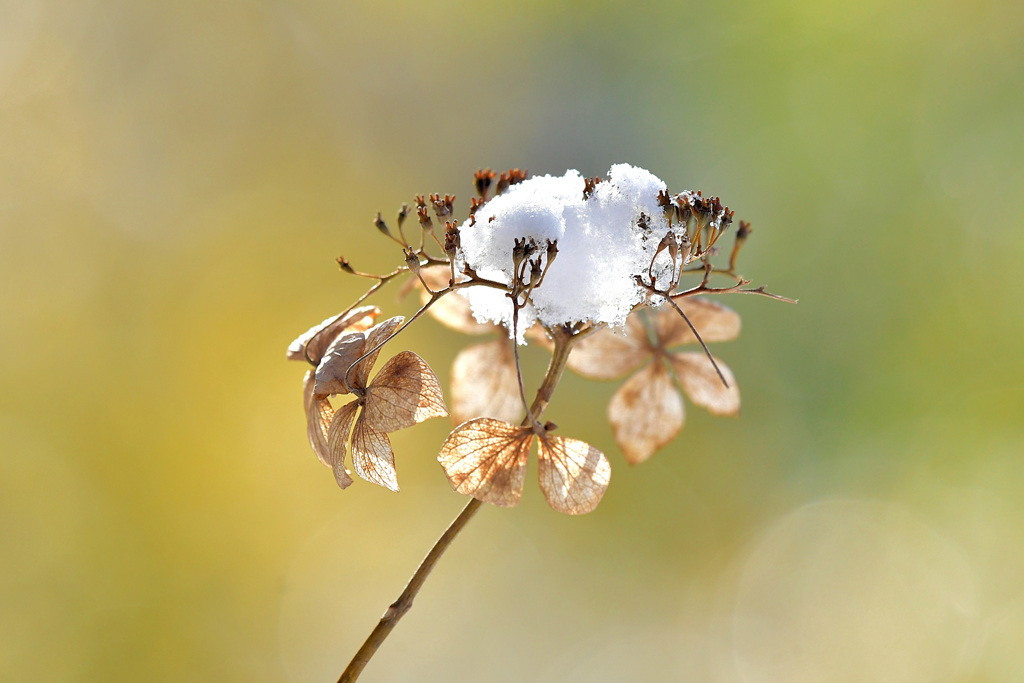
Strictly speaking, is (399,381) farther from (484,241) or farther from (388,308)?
(388,308)

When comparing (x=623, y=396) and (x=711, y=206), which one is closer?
(x=711, y=206)

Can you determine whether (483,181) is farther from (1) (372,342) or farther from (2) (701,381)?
(2) (701,381)

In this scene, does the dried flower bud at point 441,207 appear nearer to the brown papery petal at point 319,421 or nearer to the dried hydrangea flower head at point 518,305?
the dried hydrangea flower head at point 518,305

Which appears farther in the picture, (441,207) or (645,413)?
(645,413)

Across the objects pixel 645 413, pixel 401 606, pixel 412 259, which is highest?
pixel 645 413

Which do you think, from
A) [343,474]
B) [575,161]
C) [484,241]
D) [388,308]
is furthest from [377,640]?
[575,161]

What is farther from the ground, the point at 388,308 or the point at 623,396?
the point at 388,308

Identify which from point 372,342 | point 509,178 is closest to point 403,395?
point 372,342

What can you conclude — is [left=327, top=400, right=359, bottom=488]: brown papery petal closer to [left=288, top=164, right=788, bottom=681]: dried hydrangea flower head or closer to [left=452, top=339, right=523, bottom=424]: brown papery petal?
[left=288, top=164, right=788, bottom=681]: dried hydrangea flower head
